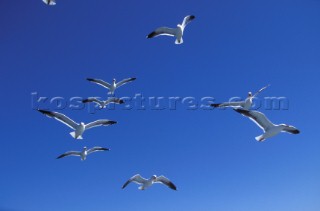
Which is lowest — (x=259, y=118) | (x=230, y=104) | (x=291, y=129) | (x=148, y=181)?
(x=148, y=181)

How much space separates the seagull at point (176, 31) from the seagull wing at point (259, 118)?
3.99 m

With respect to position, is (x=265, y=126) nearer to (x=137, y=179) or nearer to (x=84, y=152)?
(x=137, y=179)

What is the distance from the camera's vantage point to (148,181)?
57.7 feet

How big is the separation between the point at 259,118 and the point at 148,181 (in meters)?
5.31

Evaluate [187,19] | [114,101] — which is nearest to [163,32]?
[187,19]

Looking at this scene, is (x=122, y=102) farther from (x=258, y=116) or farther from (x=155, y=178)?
(x=258, y=116)

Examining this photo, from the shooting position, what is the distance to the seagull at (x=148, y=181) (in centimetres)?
1755

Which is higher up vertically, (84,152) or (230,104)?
(230,104)

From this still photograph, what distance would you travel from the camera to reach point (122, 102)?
18594 millimetres

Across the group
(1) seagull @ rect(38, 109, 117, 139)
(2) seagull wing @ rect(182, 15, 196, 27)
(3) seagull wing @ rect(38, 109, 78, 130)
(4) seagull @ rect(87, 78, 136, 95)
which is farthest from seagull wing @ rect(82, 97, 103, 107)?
(2) seagull wing @ rect(182, 15, 196, 27)

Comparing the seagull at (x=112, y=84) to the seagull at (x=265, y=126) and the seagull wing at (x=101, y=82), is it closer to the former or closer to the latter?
the seagull wing at (x=101, y=82)

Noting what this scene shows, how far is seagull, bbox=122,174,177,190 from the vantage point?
1755cm

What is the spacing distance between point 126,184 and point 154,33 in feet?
20.4

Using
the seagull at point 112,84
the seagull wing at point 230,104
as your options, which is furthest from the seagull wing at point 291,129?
the seagull at point 112,84
